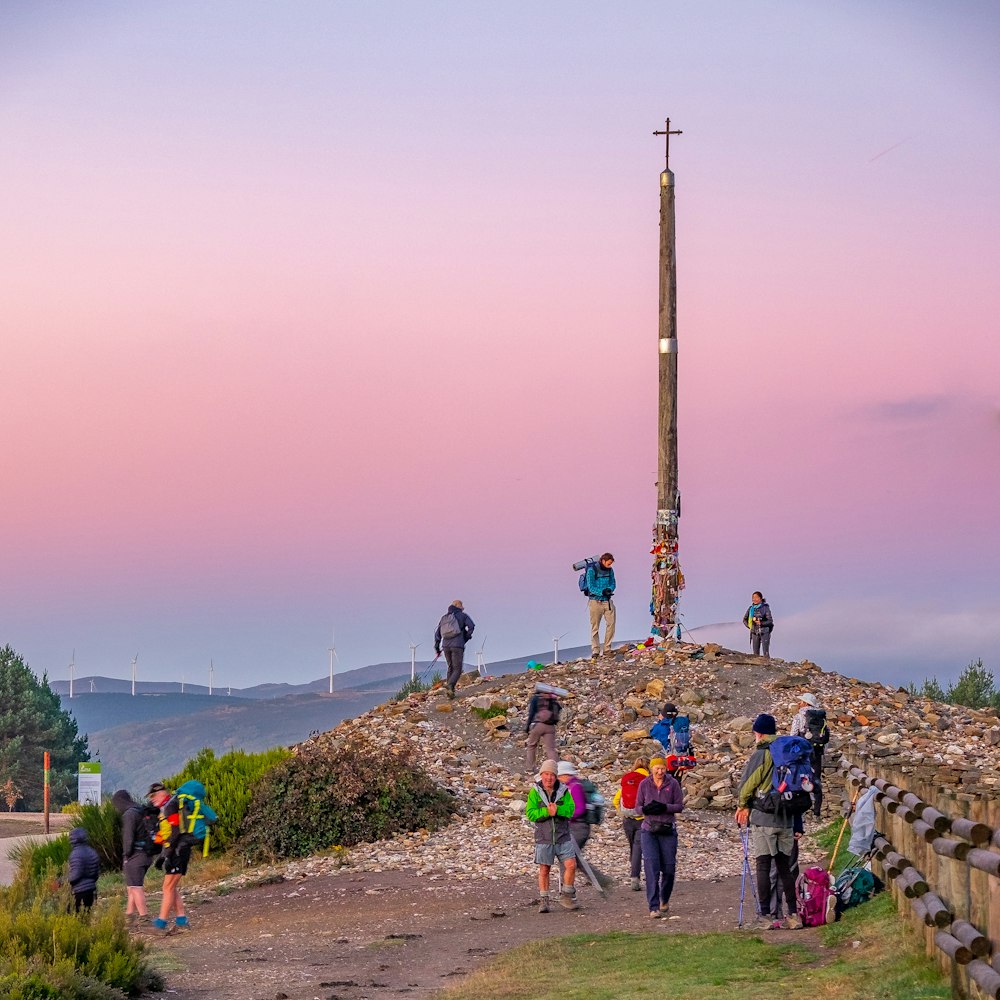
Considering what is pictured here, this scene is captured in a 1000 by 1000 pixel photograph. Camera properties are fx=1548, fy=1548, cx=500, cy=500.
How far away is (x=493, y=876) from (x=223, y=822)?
6.48 m

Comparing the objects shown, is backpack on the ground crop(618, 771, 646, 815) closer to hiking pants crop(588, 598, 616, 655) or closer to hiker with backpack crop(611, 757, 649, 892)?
hiker with backpack crop(611, 757, 649, 892)

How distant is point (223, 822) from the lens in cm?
2730

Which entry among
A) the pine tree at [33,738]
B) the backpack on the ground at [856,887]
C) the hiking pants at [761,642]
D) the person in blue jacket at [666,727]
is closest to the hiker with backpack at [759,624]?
the hiking pants at [761,642]

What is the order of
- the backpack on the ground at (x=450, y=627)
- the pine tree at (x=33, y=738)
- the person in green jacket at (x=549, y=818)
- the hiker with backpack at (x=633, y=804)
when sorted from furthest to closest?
1. the pine tree at (x=33, y=738)
2. the backpack on the ground at (x=450, y=627)
3. the hiker with backpack at (x=633, y=804)
4. the person in green jacket at (x=549, y=818)

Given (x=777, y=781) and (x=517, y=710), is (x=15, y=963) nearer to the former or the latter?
(x=777, y=781)

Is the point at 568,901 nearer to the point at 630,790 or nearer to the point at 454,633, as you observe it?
the point at 630,790

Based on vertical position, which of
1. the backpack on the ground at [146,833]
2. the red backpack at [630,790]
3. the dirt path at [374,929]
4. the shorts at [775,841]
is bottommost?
the dirt path at [374,929]

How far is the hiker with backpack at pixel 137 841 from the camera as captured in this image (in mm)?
19859

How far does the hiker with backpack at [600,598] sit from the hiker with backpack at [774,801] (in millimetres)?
20230

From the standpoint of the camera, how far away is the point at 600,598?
124ft

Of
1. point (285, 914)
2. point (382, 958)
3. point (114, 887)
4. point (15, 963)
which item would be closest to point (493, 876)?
point (285, 914)

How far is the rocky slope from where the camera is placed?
24844 millimetres

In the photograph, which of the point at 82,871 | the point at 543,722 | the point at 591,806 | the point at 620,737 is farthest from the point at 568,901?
the point at 620,737

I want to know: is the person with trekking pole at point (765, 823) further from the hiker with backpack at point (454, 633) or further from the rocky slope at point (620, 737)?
the hiker with backpack at point (454, 633)
